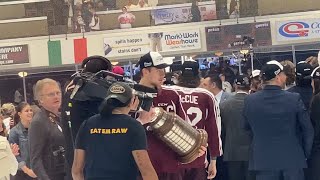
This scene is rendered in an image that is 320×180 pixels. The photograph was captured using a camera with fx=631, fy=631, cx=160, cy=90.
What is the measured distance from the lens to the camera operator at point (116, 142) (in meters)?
2.95

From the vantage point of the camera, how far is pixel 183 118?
4.03 metres

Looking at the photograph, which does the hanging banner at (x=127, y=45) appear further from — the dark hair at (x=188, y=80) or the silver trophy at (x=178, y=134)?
the silver trophy at (x=178, y=134)

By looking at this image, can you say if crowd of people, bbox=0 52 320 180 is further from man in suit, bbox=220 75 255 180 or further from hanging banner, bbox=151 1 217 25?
hanging banner, bbox=151 1 217 25

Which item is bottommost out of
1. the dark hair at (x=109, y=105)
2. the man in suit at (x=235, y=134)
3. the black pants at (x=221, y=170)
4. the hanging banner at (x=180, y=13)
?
the black pants at (x=221, y=170)

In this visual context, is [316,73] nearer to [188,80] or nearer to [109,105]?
[188,80]

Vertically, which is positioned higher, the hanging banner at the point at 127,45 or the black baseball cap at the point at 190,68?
the hanging banner at the point at 127,45

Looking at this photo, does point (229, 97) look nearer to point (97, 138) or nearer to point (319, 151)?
point (319, 151)

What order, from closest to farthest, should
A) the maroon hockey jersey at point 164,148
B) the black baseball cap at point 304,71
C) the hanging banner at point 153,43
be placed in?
the maroon hockey jersey at point 164,148 < the black baseball cap at point 304,71 < the hanging banner at point 153,43

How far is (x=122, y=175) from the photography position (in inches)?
117

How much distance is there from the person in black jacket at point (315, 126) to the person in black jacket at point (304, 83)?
4.4 inches

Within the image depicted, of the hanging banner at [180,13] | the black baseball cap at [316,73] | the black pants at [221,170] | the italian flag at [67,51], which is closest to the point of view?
the black baseball cap at [316,73]

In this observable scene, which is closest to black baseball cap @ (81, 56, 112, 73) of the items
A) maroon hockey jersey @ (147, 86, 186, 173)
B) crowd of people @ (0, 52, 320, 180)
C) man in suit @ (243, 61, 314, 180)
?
crowd of people @ (0, 52, 320, 180)

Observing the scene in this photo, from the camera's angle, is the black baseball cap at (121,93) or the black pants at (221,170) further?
the black pants at (221,170)

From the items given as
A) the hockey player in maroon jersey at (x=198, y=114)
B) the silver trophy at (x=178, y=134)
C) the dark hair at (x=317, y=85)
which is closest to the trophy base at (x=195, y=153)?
the silver trophy at (x=178, y=134)
